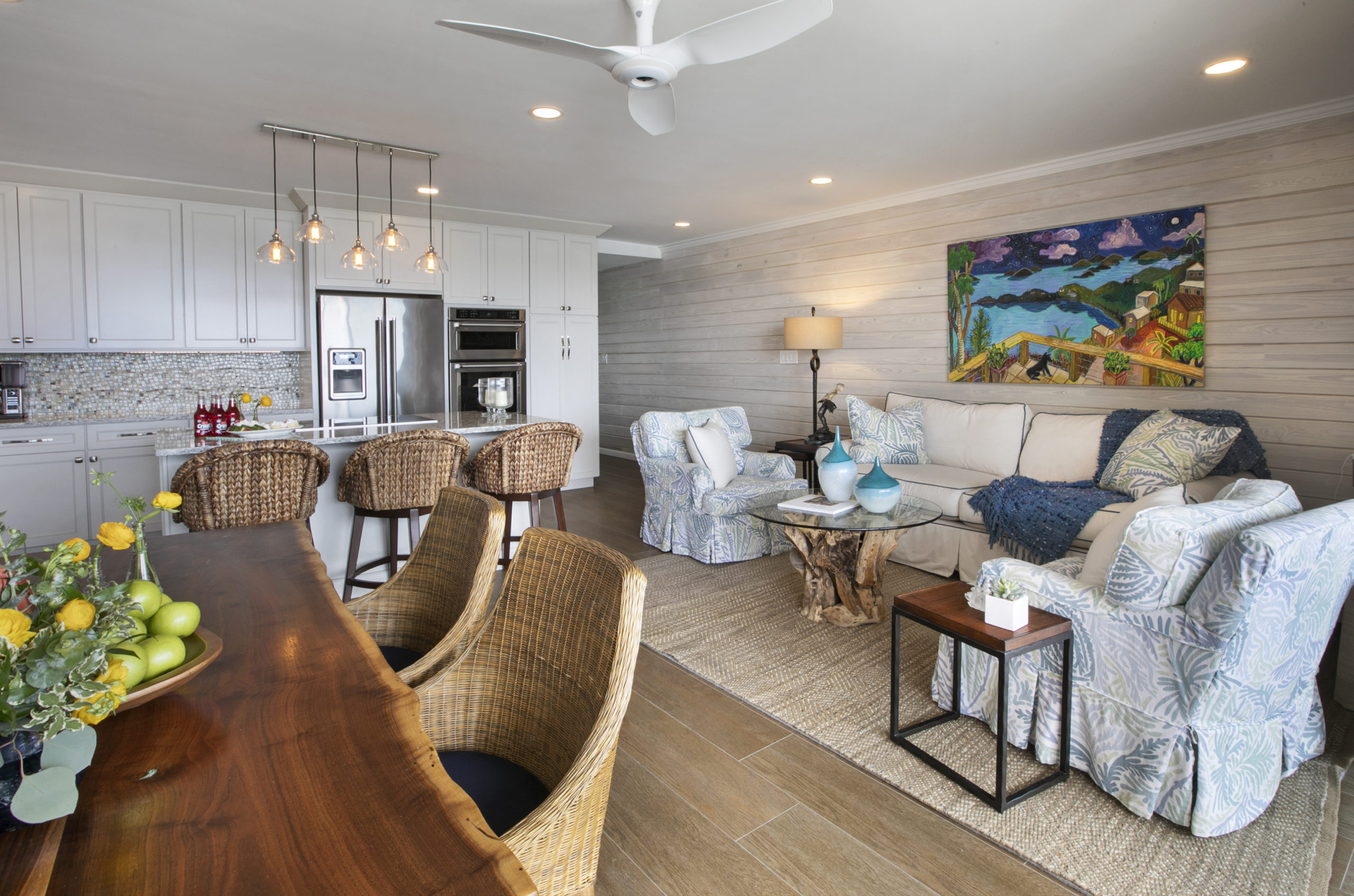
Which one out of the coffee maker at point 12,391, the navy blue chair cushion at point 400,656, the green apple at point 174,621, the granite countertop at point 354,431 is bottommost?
the navy blue chair cushion at point 400,656

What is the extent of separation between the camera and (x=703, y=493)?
4.45 metres

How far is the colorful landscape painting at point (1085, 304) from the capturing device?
407cm

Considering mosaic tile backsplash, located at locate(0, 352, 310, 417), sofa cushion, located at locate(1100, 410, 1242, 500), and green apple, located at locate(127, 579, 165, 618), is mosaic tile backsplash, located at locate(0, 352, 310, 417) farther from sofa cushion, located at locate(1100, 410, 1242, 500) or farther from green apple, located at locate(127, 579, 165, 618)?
sofa cushion, located at locate(1100, 410, 1242, 500)

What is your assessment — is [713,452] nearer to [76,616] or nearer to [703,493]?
[703,493]

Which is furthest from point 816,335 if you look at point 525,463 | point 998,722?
point 998,722

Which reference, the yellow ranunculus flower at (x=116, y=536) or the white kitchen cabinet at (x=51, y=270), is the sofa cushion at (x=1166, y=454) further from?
the white kitchen cabinet at (x=51, y=270)

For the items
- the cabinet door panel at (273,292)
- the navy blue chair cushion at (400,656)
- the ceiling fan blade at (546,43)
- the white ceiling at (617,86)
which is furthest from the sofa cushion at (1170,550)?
the cabinet door panel at (273,292)

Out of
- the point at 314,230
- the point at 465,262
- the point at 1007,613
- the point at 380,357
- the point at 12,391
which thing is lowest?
the point at 1007,613

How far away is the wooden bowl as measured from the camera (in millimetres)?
1014

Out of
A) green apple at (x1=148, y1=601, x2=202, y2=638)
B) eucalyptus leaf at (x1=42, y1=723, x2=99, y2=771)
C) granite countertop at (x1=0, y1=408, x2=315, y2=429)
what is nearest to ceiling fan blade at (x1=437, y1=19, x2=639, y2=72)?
green apple at (x1=148, y1=601, x2=202, y2=638)

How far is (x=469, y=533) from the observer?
1.73 meters

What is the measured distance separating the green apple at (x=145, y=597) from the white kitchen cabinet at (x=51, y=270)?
4.92 metres

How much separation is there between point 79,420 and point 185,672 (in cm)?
487

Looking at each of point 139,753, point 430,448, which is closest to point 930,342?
point 430,448
